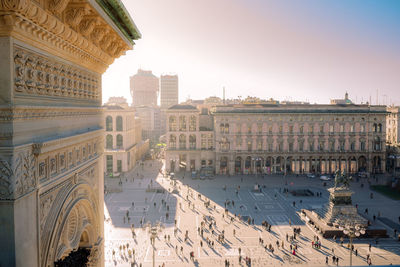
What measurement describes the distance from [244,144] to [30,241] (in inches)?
2442

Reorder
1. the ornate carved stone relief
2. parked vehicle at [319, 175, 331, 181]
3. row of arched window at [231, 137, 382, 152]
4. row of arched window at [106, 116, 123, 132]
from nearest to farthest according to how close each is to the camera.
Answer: the ornate carved stone relief, parked vehicle at [319, 175, 331, 181], row of arched window at [106, 116, 123, 132], row of arched window at [231, 137, 382, 152]

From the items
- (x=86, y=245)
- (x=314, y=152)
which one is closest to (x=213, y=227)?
(x=86, y=245)

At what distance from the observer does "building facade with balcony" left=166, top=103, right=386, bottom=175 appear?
6688 cm

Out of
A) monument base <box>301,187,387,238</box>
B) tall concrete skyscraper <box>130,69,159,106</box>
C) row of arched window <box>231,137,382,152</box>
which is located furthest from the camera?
tall concrete skyscraper <box>130,69,159,106</box>

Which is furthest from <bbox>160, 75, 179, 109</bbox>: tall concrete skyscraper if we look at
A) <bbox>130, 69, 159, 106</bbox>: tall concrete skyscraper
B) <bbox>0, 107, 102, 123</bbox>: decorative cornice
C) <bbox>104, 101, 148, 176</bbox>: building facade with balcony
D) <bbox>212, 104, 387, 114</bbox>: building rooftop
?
<bbox>0, 107, 102, 123</bbox>: decorative cornice

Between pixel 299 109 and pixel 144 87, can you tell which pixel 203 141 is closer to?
pixel 299 109

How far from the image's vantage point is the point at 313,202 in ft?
152

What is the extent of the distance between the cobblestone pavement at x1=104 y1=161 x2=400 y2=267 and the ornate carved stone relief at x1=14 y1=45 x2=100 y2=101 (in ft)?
51.2

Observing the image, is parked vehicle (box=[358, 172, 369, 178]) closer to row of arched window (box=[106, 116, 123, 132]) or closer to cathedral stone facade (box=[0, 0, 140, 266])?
row of arched window (box=[106, 116, 123, 132])

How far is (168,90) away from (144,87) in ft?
76.1

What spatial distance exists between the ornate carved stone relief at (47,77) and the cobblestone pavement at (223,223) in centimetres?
1560

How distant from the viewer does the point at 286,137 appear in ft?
221

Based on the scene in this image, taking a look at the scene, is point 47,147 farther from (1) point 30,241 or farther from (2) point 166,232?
(2) point 166,232

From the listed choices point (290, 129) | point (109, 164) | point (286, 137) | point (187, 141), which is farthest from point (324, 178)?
point (109, 164)
